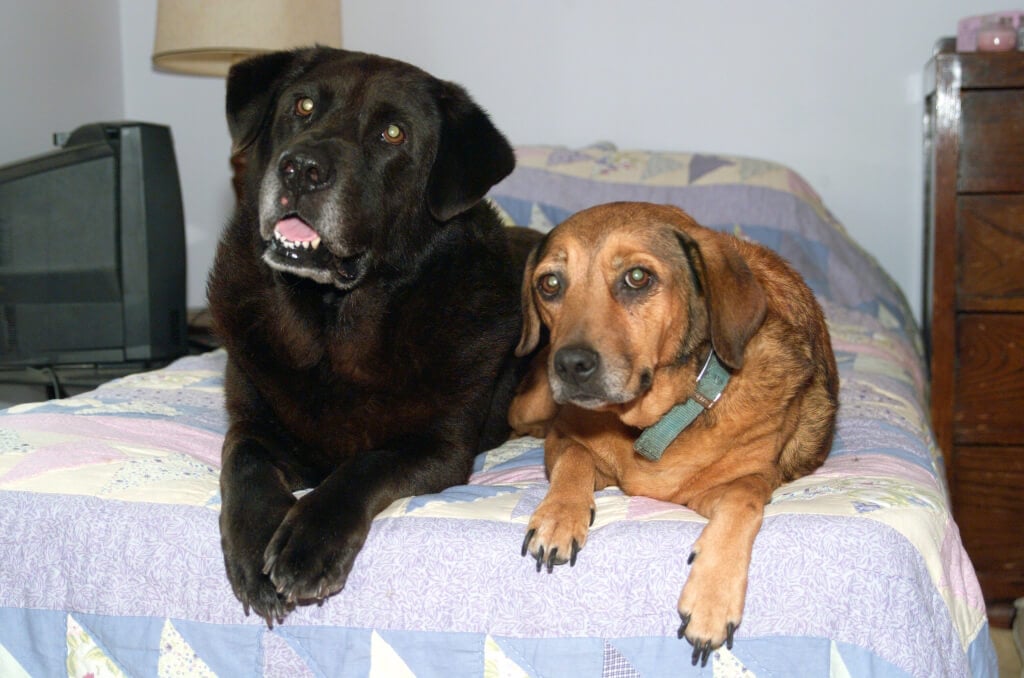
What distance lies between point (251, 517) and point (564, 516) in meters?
0.52

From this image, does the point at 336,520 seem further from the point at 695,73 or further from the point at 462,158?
the point at 695,73

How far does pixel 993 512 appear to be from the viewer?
11.6ft

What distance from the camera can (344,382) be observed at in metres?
2.12

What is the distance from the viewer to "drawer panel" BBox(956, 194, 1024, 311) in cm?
348

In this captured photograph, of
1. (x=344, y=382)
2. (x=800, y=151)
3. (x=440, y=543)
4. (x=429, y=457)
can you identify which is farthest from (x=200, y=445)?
(x=800, y=151)

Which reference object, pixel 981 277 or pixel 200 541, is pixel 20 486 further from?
pixel 981 277

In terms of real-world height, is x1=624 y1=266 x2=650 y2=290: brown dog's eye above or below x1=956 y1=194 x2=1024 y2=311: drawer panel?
above

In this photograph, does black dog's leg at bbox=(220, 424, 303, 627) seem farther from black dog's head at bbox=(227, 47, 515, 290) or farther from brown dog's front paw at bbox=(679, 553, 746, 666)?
brown dog's front paw at bbox=(679, 553, 746, 666)

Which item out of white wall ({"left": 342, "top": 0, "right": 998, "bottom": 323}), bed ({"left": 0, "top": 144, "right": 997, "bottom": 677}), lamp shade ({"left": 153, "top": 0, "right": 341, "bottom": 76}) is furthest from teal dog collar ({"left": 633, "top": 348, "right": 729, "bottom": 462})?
white wall ({"left": 342, "top": 0, "right": 998, "bottom": 323})

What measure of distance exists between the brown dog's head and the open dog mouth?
41 cm

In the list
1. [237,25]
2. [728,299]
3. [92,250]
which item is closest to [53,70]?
[237,25]

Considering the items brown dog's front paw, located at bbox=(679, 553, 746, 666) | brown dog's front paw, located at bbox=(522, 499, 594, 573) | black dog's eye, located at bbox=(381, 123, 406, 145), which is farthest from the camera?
black dog's eye, located at bbox=(381, 123, 406, 145)

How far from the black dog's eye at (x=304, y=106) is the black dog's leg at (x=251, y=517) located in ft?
2.16

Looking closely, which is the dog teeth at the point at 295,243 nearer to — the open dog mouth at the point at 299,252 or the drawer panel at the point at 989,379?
the open dog mouth at the point at 299,252
